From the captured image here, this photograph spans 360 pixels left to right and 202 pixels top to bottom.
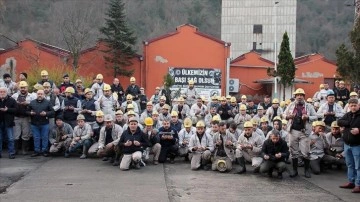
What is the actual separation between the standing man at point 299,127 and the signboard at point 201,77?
19984 millimetres

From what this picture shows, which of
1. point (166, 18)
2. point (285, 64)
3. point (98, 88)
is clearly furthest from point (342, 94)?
point (166, 18)

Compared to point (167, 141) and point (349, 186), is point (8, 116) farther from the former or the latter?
point (349, 186)

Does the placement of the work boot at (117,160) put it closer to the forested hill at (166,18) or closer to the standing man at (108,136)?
the standing man at (108,136)

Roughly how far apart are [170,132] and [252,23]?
61.1 m

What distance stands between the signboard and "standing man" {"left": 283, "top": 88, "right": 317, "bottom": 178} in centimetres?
1998

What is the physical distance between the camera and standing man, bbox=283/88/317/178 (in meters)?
11.7

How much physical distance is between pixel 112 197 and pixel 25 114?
608 centimetres

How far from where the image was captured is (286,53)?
28359 millimetres

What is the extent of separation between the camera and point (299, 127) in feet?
38.8

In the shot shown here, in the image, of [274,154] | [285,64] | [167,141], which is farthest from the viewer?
[285,64]

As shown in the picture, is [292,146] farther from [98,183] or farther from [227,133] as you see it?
[98,183]

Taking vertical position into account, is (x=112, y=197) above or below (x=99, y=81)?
below

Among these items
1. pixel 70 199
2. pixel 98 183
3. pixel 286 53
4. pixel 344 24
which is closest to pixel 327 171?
pixel 98 183

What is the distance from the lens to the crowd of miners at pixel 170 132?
1177 cm
